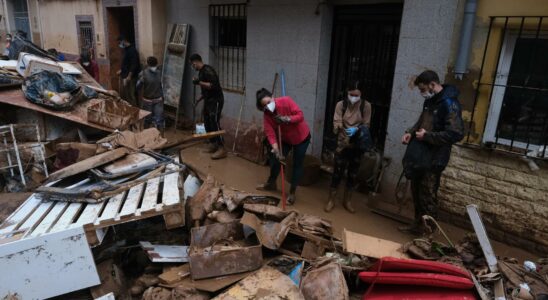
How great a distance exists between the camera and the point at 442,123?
362cm

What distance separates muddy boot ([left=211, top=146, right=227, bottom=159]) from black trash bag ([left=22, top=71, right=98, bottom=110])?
86.8 inches

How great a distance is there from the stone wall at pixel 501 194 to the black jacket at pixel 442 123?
696 mm

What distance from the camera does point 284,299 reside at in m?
2.79

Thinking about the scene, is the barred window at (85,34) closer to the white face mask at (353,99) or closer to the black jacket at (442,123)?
the white face mask at (353,99)

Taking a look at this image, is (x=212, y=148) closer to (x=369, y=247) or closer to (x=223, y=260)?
(x=223, y=260)

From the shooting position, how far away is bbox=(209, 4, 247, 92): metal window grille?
280 inches

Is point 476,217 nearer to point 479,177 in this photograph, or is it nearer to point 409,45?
point 479,177

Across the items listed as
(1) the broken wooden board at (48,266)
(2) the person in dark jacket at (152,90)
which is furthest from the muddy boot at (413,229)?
(2) the person in dark jacket at (152,90)

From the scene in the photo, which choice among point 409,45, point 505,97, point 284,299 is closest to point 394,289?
point 284,299

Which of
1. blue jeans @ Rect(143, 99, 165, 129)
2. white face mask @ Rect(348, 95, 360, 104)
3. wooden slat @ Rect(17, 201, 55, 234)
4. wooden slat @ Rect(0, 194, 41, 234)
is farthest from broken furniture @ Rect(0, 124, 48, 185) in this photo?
white face mask @ Rect(348, 95, 360, 104)

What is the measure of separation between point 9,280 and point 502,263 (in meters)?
3.91

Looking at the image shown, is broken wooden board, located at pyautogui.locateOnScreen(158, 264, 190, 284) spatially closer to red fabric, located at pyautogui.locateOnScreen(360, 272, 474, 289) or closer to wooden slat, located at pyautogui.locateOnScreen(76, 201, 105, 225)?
wooden slat, located at pyautogui.locateOnScreen(76, 201, 105, 225)

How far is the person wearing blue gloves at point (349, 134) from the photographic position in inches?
174

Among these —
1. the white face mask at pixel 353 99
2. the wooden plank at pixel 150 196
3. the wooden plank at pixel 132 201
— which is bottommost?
the wooden plank at pixel 132 201
